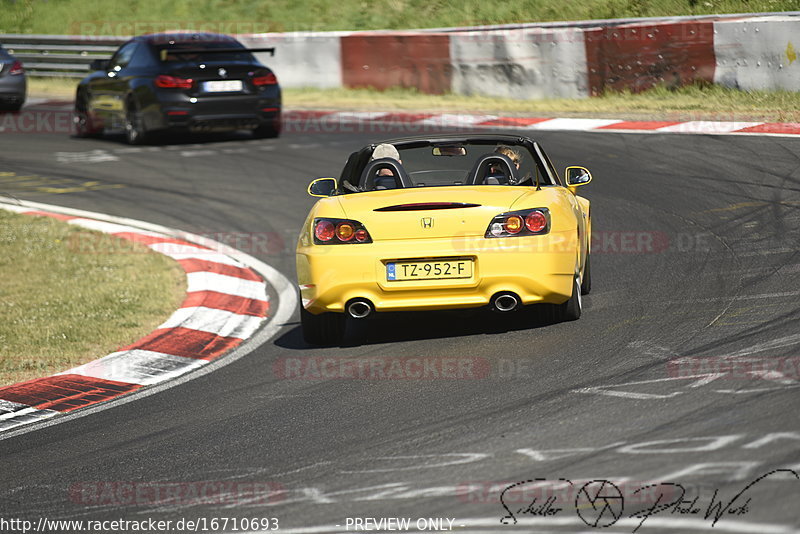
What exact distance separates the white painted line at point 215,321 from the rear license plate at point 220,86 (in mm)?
8310

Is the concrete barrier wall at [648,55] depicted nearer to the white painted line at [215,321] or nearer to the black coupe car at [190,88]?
the black coupe car at [190,88]

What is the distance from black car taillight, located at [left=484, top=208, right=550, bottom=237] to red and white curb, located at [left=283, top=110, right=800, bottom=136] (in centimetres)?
723

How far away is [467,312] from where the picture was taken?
8.22m

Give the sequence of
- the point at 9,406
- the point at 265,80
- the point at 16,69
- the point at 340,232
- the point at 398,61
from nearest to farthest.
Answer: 1. the point at 9,406
2. the point at 340,232
3. the point at 265,80
4. the point at 398,61
5. the point at 16,69

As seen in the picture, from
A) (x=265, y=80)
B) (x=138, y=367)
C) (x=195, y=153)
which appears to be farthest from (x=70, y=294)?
(x=265, y=80)

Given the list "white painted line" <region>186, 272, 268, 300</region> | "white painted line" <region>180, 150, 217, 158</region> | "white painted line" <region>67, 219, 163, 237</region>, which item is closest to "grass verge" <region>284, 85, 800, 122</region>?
"white painted line" <region>180, 150, 217, 158</region>

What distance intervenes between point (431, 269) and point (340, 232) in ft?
2.07

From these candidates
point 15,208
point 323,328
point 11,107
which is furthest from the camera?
point 11,107

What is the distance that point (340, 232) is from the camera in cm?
739

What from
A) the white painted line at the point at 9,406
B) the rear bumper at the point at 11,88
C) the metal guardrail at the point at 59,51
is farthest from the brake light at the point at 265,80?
the white painted line at the point at 9,406

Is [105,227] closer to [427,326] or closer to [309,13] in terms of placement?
[427,326]

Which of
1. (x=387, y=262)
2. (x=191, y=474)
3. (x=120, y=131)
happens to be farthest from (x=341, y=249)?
(x=120, y=131)

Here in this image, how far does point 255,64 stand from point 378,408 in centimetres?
1230

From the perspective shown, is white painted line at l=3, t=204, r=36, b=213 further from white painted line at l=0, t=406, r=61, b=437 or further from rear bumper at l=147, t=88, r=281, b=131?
white painted line at l=0, t=406, r=61, b=437
